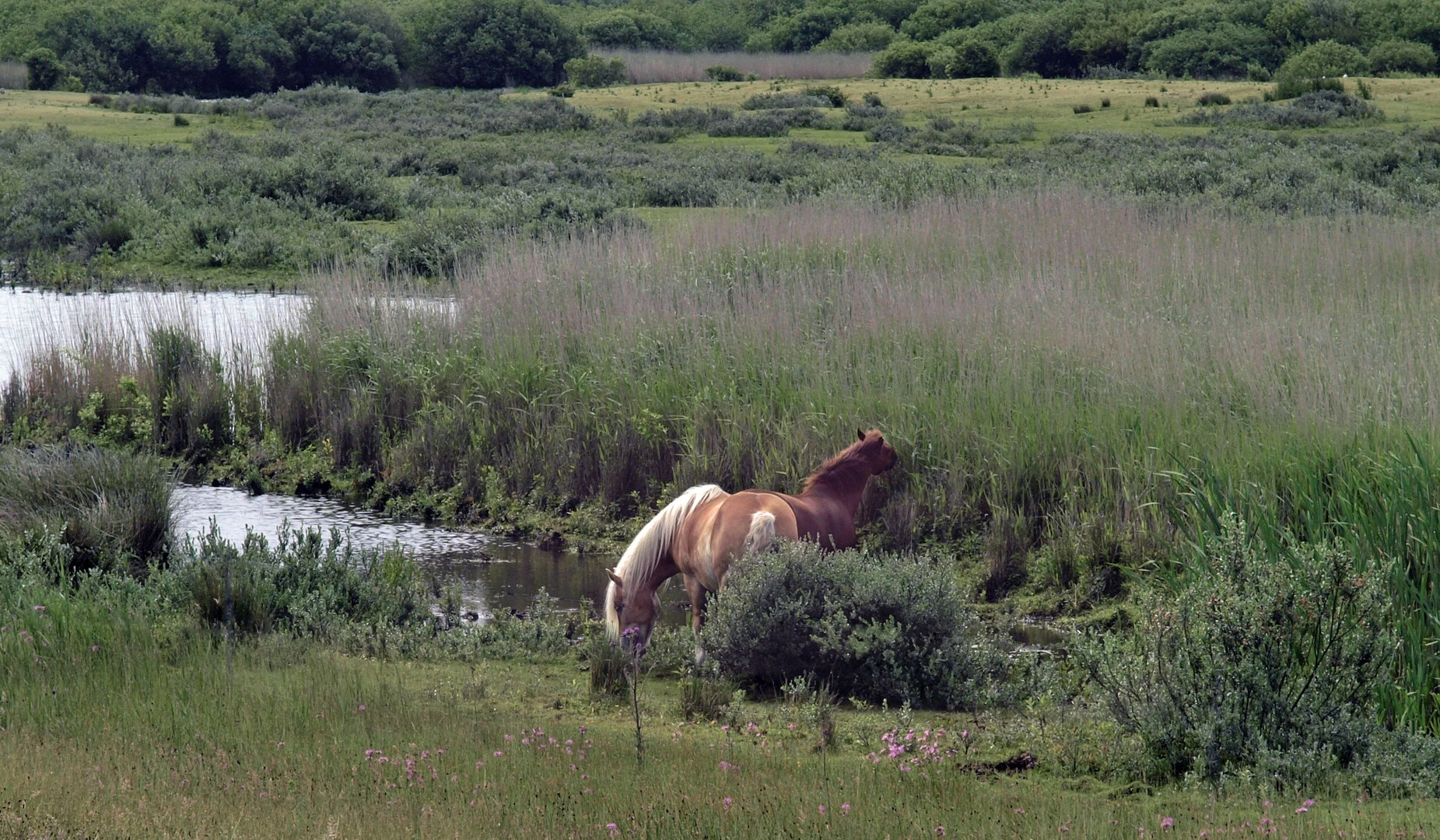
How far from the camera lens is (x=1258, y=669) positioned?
5.11 meters

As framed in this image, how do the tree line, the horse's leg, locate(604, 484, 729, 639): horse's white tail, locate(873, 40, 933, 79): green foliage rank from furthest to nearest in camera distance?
1. locate(873, 40, 933, 79): green foliage
2. the tree line
3. the horse's leg
4. locate(604, 484, 729, 639): horse's white tail

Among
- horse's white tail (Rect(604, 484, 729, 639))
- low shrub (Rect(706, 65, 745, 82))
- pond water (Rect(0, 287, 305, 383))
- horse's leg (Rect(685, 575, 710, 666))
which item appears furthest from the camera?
low shrub (Rect(706, 65, 745, 82))

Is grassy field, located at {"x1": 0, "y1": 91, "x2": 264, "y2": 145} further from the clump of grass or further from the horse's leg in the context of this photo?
the horse's leg

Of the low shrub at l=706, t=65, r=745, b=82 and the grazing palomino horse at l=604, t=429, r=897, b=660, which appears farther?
the low shrub at l=706, t=65, r=745, b=82

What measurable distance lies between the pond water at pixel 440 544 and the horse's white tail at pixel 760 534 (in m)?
1.78

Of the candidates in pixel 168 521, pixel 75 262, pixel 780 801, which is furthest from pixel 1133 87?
pixel 780 801

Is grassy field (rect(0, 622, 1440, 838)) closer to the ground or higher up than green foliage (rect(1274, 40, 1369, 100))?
closer to the ground

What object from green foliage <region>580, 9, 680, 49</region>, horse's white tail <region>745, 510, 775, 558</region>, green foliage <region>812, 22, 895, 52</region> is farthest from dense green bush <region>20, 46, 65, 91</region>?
horse's white tail <region>745, 510, 775, 558</region>

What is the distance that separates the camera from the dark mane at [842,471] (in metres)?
8.02

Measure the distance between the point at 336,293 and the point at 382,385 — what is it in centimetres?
151

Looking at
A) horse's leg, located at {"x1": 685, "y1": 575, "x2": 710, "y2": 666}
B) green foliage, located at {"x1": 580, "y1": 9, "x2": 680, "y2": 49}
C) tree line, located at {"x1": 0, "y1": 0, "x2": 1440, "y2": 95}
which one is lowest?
horse's leg, located at {"x1": 685, "y1": 575, "x2": 710, "y2": 666}

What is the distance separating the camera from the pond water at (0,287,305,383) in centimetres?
1341

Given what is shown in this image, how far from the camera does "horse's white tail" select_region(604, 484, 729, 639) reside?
282 inches

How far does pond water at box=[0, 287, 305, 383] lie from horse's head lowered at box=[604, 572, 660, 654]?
7041 millimetres
